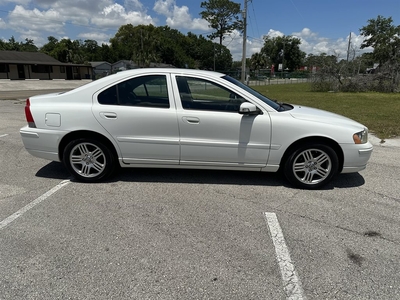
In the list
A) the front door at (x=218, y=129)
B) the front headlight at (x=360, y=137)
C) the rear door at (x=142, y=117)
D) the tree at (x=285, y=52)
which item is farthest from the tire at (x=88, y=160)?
the tree at (x=285, y=52)

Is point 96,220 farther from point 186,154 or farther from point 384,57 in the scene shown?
point 384,57

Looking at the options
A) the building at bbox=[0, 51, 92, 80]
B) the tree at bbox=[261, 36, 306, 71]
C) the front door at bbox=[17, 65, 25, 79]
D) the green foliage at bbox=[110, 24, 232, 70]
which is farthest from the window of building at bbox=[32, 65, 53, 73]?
the tree at bbox=[261, 36, 306, 71]

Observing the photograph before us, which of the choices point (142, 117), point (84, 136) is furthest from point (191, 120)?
point (84, 136)

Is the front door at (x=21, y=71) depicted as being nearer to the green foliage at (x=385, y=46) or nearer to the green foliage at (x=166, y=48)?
the green foliage at (x=166, y=48)

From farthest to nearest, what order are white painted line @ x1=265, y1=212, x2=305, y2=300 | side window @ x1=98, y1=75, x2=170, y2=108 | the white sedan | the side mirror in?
side window @ x1=98, y1=75, x2=170, y2=108
the white sedan
the side mirror
white painted line @ x1=265, y1=212, x2=305, y2=300

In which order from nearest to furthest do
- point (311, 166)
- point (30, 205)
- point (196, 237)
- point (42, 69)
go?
point (196, 237)
point (30, 205)
point (311, 166)
point (42, 69)

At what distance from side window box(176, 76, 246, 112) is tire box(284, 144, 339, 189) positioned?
3.60 feet

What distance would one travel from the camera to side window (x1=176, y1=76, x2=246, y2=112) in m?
3.84

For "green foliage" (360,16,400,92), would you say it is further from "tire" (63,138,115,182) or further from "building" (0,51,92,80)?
"building" (0,51,92,80)

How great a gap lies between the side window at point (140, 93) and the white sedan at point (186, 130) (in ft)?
0.04

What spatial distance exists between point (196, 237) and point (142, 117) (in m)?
1.83

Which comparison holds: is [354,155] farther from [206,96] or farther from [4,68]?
[4,68]

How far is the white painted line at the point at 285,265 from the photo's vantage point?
2.14m

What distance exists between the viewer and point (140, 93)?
12.9ft
